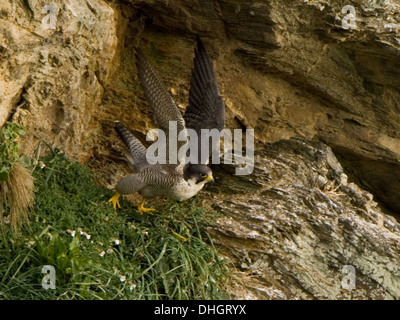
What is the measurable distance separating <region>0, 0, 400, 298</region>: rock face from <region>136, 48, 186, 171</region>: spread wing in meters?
0.40

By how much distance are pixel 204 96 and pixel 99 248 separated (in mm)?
1780

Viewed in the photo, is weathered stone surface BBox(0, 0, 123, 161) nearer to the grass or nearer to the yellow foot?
the grass

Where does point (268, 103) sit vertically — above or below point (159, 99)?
above

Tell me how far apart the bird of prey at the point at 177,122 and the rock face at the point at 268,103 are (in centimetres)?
41

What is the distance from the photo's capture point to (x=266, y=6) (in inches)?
278

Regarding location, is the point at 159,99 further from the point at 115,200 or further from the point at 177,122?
the point at 115,200

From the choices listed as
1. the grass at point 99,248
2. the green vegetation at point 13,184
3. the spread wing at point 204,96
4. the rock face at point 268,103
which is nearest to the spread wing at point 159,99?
the spread wing at point 204,96

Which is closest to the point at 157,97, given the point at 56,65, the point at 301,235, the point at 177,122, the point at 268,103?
the point at 177,122

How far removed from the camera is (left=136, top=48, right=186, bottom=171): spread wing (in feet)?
21.8

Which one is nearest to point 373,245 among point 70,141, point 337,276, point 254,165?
point 337,276

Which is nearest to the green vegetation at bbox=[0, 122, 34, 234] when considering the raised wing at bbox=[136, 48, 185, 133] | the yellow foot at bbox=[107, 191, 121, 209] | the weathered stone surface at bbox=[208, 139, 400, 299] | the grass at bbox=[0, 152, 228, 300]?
the grass at bbox=[0, 152, 228, 300]

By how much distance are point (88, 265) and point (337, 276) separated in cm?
229

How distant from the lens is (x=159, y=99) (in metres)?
6.74

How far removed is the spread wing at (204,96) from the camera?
688cm
